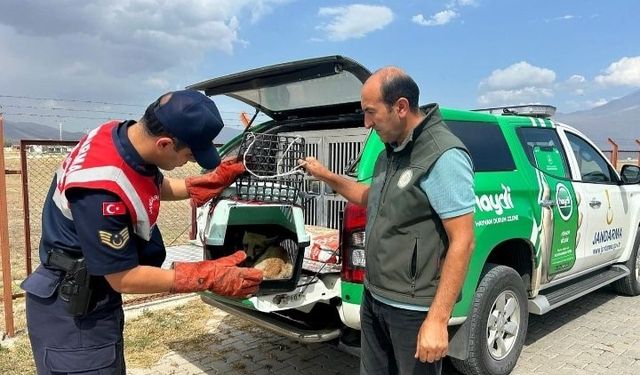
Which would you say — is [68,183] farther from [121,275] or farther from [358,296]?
[358,296]

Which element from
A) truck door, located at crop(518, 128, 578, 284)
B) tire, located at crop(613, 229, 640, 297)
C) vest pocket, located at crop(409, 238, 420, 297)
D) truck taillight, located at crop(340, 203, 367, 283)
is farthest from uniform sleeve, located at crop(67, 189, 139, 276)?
tire, located at crop(613, 229, 640, 297)

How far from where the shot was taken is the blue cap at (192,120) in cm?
179

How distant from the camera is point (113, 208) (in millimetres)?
1733

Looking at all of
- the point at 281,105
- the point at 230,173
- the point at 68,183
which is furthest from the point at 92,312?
the point at 281,105

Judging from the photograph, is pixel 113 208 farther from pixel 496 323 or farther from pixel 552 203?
pixel 552 203

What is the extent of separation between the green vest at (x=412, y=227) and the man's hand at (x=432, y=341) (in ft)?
0.43

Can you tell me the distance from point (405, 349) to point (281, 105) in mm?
2288

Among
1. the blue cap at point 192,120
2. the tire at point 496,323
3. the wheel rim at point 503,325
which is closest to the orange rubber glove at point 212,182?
the blue cap at point 192,120

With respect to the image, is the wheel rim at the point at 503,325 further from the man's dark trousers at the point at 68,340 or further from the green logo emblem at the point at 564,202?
the man's dark trousers at the point at 68,340

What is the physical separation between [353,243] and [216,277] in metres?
1.07

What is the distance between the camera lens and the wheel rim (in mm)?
3406

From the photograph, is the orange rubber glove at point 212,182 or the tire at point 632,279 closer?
the orange rubber glove at point 212,182

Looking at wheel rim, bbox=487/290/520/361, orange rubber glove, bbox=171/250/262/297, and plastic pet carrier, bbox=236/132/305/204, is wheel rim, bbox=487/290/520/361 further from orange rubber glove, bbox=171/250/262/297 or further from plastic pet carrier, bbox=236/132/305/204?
orange rubber glove, bbox=171/250/262/297

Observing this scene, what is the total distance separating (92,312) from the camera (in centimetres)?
192
